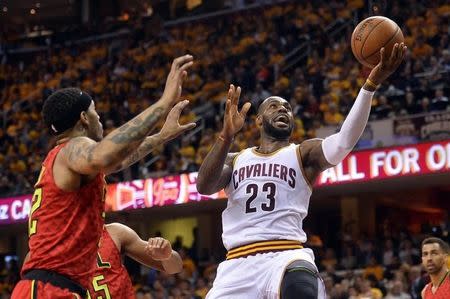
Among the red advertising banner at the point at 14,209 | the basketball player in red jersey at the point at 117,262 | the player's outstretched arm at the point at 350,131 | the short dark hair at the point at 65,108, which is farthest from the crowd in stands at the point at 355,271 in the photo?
the short dark hair at the point at 65,108

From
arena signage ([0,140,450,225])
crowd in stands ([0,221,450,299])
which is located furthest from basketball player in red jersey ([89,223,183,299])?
arena signage ([0,140,450,225])

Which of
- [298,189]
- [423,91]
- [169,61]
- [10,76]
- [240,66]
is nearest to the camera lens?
[298,189]

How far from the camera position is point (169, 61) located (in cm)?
2581

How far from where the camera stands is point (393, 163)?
51.8 ft

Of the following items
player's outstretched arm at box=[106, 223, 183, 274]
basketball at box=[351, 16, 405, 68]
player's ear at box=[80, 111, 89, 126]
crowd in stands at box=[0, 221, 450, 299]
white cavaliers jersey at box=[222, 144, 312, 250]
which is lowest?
crowd in stands at box=[0, 221, 450, 299]

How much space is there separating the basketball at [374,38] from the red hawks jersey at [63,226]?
2.55 meters

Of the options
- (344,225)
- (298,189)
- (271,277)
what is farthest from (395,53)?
(344,225)

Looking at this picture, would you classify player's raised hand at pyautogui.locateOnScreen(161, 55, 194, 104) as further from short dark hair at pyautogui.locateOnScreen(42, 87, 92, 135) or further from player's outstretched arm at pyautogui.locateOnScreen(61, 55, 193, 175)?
short dark hair at pyautogui.locateOnScreen(42, 87, 92, 135)

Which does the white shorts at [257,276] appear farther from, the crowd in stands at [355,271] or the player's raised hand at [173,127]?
the crowd in stands at [355,271]

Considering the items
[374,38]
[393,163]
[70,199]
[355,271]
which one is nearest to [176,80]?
[70,199]

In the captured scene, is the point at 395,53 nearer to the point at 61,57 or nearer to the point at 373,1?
the point at 373,1

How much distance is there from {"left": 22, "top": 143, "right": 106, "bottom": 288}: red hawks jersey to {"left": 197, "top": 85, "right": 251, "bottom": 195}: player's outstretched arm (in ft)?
5.20

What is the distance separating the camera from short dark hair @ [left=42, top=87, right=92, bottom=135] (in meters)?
5.23

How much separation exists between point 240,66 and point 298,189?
646 inches
